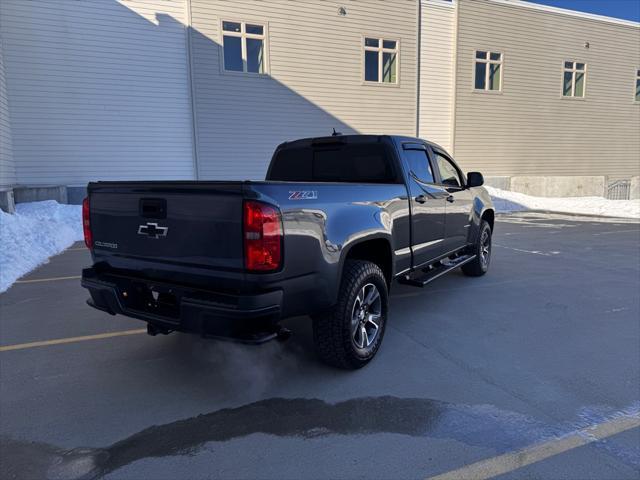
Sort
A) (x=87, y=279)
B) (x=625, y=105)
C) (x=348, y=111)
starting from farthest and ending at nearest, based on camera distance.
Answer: (x=625, y=105), (x=348, y=111), (x=87, y=279)

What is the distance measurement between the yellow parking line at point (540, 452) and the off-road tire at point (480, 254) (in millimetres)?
3828

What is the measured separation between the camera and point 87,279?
11.7 ft

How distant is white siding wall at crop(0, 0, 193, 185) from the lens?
1384 cm

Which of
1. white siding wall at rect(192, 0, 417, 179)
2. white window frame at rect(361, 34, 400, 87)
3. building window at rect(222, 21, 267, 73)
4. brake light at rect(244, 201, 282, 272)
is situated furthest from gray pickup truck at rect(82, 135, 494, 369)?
white window frame at rect(361, 34, 400, 87)

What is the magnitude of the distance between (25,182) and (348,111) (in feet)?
37.8

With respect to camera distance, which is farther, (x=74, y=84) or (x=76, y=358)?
(x=74, y=84)

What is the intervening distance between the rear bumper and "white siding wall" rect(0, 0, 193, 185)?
1305 centimetres

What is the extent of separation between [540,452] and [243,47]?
53.3ft

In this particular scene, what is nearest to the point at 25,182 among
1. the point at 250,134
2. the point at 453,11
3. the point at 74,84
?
the point at 74,84

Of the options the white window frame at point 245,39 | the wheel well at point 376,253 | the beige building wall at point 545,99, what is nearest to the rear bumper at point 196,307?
the wheel well at point 376,253

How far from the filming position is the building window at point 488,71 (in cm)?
2027

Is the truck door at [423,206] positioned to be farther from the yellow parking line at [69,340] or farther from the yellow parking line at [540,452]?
the yellow parking line at [69,340]

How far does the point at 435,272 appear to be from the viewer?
525cm

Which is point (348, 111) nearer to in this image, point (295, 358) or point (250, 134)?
point (250, 134)
